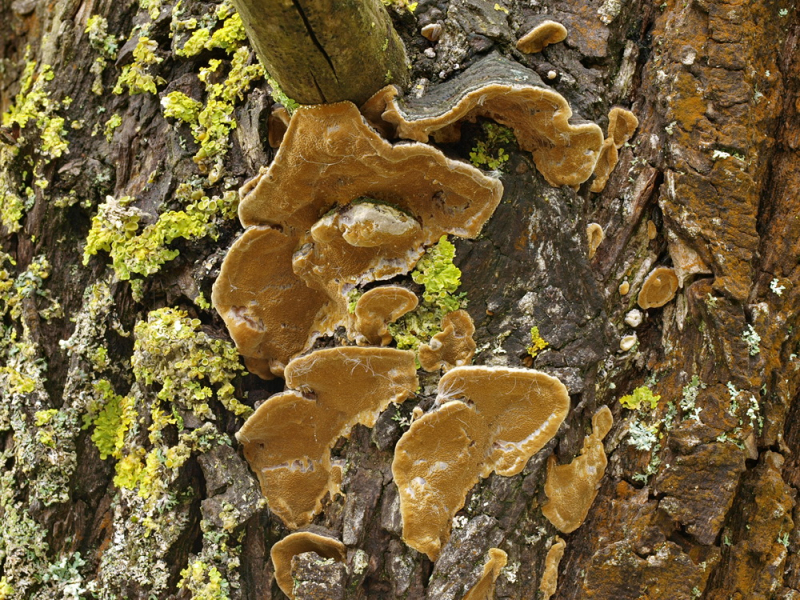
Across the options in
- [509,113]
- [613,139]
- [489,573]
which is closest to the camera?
[489,573]

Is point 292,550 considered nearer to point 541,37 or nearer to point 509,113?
point 509,113

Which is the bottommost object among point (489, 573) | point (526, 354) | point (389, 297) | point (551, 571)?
point (551, 571)

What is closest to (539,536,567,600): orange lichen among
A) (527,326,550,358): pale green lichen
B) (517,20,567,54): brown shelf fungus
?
(527,326,550,358): pale green lichen

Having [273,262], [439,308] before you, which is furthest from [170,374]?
[439,308]

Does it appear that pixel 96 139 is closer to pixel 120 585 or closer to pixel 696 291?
pixel 120 585

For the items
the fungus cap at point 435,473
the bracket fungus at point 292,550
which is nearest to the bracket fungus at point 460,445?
the fungus cap at point 435,473

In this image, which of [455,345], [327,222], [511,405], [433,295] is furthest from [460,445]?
[327,222]
